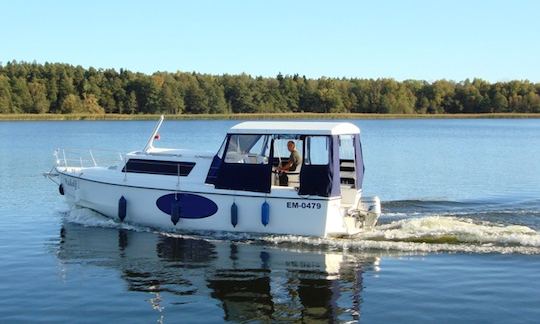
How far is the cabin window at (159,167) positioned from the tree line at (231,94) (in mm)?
98903

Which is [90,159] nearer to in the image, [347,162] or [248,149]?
[248,149]

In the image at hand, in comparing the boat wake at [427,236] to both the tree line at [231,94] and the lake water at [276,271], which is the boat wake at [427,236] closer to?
the lake water at [276,271]

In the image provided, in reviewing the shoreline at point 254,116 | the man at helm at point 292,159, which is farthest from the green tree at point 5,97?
the man at helm at point 292,159

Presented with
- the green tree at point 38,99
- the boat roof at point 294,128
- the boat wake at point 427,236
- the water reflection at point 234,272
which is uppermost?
the green tree at point 38,99

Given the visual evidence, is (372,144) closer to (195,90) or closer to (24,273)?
(24,273)

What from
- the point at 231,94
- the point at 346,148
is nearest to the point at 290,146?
the point at 346,148

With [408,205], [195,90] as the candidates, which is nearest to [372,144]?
[408,205]

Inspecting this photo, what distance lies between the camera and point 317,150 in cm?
1605

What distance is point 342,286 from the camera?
12477mm

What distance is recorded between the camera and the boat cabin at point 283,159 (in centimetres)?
1534

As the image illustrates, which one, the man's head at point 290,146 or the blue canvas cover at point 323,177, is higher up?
the man's head at point 290,146

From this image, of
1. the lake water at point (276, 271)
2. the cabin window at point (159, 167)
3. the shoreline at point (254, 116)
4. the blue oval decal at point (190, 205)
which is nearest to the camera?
the lake water at point (276, 271)

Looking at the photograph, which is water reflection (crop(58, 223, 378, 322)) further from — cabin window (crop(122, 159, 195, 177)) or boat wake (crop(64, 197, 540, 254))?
cabin window (crop(122, 159, 195, 177))

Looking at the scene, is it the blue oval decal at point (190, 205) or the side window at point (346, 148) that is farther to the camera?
the side window at point (346, 148)
